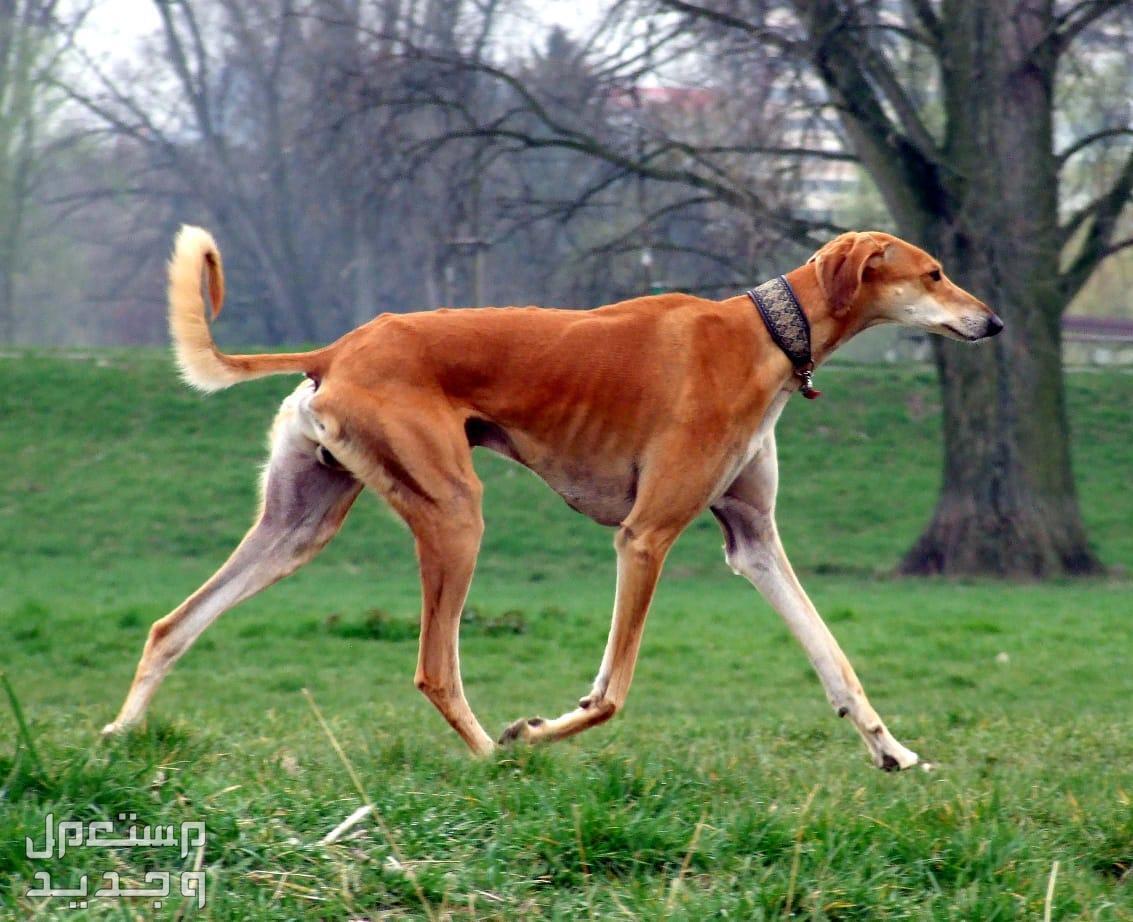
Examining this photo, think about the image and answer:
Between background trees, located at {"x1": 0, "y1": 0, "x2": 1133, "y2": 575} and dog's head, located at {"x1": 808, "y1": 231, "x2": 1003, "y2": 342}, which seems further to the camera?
background trees, located at {"x1": 0, "y1": 0, "x2": 1133, "y2": 575}

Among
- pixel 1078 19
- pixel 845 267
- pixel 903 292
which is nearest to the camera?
pixel 845 267

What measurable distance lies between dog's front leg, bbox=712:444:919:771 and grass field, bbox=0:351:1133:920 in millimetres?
316

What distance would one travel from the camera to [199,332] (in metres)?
5.16

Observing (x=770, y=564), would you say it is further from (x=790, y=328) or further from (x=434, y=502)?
(x=434, y=502)

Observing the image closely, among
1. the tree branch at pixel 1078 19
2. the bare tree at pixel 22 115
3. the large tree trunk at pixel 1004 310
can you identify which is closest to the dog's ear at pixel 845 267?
the tree branch at pixel 1078 19

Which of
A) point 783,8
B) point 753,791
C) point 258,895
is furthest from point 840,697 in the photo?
point 783,8

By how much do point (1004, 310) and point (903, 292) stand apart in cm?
981

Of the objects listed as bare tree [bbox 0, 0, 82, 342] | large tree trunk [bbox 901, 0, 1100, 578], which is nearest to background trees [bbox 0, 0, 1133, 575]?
large tree trunk [bbox 901, 0, 1100, 578]

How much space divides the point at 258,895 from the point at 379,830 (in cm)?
41

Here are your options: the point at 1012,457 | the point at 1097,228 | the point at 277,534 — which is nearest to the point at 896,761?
the point at 277,534

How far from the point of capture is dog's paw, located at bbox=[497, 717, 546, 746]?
481 centimetres

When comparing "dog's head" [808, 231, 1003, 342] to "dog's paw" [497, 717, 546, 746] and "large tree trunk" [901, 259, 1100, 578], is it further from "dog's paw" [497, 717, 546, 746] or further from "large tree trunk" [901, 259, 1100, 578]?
"large tree trunk" [901, 259, 1100, 578]

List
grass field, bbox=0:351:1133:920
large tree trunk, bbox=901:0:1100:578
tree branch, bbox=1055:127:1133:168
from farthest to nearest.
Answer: large tree trunk, bbox=901:0:1100:578
tree branch, bbox=1055:127:1133:168
grass field, bbox=0:351:1133:920

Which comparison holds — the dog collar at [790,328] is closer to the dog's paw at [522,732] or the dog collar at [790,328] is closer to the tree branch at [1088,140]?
the dog's paw at [522,732]
